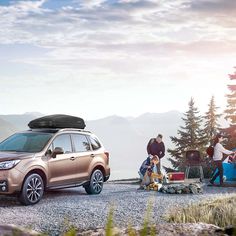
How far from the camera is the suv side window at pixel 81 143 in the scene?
15.7 metres

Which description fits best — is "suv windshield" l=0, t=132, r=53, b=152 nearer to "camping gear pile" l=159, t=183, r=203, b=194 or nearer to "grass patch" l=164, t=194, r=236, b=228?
"camping gear pile" l=159, t=183, r=203, b=194

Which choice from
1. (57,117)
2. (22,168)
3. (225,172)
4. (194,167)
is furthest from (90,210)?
(194,167)

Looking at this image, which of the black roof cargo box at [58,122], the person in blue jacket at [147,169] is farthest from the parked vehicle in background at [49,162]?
the person in blue jacket at [147,169]

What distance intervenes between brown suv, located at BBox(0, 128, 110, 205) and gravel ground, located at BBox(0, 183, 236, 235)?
43cm

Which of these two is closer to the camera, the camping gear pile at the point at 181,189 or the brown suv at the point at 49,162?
the brown suv at the point at 49,162

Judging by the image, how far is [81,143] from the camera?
16.0 m

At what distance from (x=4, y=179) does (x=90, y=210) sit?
214 cm

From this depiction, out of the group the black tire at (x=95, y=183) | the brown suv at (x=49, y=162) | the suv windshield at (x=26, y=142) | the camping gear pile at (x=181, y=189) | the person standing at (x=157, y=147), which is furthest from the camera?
the person standing at (x=157, y=147)

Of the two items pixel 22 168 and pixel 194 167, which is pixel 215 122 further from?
pixel 22 168

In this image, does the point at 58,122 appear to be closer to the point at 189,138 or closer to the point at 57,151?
the point at 57,151

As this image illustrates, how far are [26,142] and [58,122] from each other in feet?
5.47

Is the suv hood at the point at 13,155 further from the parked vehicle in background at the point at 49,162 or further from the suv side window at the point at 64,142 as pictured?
→ the suv side window at the point at 64,142

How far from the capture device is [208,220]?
1073cm

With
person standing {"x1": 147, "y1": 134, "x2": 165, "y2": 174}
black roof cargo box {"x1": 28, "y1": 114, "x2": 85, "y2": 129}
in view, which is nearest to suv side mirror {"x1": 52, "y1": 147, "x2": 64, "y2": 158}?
black roof cargo box {"x1": 28, "y1": 114, "x2": 85, "y2": 129}
